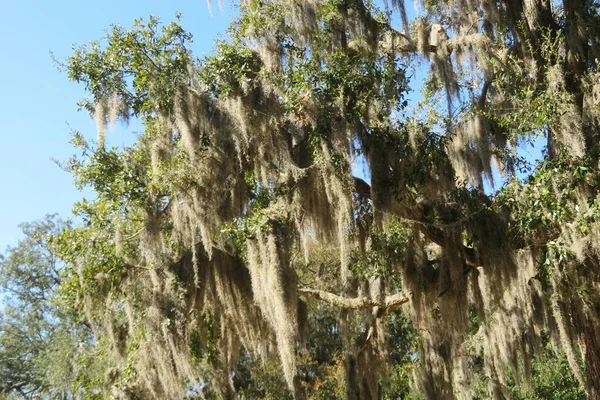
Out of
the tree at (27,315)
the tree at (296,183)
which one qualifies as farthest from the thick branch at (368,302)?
the tree at (27,315)

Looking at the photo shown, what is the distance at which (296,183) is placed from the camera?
6605 mm

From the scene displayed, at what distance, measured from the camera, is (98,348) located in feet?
26.2

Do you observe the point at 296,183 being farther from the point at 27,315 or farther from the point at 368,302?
the point at 27,315

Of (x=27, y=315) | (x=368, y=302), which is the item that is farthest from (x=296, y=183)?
(x=27, y=315)

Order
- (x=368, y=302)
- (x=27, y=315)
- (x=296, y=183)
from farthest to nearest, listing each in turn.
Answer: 1. (x=27, y=315)
2. (x=368, y=302)
3. (x=296, y=183)

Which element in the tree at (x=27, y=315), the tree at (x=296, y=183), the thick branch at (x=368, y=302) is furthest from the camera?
the tree at (x=27, y=315)

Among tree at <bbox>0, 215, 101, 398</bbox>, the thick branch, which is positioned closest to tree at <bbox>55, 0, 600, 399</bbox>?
Result: the thick branch

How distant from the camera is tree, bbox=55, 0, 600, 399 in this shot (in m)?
6.21

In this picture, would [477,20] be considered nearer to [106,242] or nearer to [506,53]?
[506,53]

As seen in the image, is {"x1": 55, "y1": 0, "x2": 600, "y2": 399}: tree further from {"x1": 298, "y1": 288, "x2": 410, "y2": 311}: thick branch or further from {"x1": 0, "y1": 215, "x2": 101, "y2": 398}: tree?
{"x1": 0, "y1": 215, "x2": 101, "y2": 398}: tree

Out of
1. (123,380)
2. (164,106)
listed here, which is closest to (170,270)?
(123,380)

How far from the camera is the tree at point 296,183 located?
20.4 feet

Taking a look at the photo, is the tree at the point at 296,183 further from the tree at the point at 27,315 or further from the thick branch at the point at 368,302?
the tree at the point at 27,315

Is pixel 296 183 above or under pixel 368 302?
above
